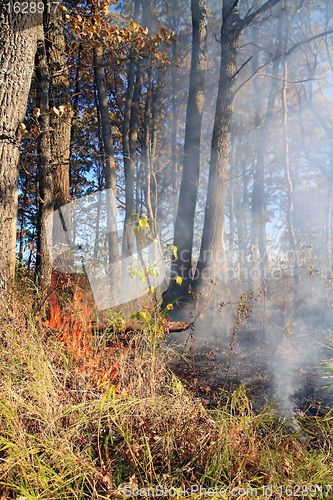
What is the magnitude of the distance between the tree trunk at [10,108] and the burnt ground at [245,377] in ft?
7.34

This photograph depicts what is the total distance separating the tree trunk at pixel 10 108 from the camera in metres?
3.03

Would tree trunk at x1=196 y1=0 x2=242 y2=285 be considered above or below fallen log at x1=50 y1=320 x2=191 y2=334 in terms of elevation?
above

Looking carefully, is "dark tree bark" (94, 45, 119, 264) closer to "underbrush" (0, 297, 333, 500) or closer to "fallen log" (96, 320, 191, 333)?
"fallen log" (96, 320, 191, 333)

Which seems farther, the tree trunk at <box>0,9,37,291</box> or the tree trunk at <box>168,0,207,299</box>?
the tree trunk at <box>168,0,207,299</box>

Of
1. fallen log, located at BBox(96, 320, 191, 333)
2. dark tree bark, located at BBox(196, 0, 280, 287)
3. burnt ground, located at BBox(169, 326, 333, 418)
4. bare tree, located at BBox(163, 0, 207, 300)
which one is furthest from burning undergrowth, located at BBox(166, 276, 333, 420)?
bare tree, located at BBox(163, 0, 207, 300)

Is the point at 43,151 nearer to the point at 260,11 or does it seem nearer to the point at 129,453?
the point at 129,453

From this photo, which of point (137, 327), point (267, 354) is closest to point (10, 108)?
point (137, 327)

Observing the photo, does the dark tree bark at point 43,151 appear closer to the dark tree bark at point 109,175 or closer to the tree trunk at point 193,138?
the tree trunk at point 193,138

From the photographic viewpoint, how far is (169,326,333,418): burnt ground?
2658mm

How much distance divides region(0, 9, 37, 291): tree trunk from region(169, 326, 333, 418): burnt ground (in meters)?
2.24

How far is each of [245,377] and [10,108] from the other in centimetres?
401

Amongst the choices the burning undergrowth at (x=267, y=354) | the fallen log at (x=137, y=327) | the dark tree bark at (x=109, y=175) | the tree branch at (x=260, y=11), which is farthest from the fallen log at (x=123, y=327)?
the tree branch at (x=260, y=11)

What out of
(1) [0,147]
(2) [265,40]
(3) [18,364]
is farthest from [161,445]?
(2) [265,40]

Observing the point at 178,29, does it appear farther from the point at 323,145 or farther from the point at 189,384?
the point at 189,384
